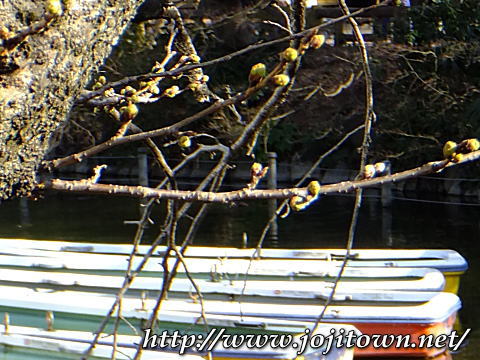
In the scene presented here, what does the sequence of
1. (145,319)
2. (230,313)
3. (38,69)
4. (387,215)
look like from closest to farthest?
1. (38,69)
2. (145,319)
3. (230,313)
4. (387,215)

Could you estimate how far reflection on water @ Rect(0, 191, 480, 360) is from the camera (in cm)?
991

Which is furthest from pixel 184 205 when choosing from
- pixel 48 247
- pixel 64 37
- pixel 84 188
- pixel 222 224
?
pixel 222 224

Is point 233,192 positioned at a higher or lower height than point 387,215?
higher

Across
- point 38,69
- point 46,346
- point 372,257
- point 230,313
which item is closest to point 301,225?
point 372,257

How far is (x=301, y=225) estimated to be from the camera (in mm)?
11266

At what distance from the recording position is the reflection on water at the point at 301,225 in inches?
390

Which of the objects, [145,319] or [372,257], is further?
[372,257]

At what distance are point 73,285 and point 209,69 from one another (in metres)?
7.99

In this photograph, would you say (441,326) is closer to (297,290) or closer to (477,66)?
(297,290)

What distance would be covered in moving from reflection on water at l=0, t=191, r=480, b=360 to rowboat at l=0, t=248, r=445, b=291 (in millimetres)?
1784

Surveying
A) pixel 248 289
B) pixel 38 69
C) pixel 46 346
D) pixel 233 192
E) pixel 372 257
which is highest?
pixel 38 69

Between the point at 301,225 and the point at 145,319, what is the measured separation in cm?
642

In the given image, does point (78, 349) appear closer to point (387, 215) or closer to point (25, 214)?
point (387, 215)

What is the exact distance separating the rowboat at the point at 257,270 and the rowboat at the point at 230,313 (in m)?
0.29
